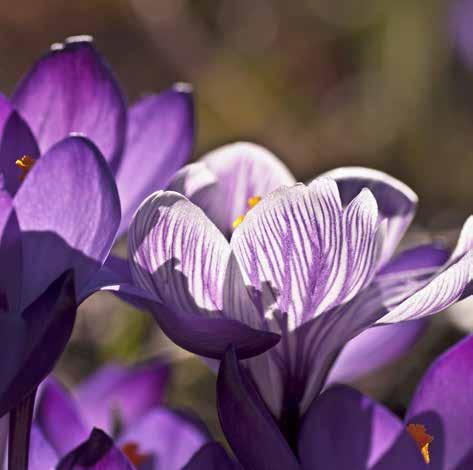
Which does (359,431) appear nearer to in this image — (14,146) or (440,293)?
(440,293)

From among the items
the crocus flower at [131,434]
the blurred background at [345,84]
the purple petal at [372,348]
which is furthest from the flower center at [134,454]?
the blurred background at [345,84]

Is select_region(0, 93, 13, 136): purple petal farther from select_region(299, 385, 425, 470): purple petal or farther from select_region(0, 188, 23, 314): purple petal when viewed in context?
select_region(299, 385, 425, 470): purple petal

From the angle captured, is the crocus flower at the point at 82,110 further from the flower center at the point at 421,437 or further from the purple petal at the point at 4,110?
the flower center at the point at 421,437

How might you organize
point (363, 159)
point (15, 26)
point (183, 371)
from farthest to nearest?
point (15, 26)
point (363, 159)
point (183, 371)

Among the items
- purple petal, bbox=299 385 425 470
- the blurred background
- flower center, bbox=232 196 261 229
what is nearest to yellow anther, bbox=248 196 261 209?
flower center, bbox=232 196 261 229

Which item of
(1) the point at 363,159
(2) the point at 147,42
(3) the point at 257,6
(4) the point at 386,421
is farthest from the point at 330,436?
(2) the point at 147,42

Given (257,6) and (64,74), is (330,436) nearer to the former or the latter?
(64,74)

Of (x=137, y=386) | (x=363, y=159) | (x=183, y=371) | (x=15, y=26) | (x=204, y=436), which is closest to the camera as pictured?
(x=204, y=436)

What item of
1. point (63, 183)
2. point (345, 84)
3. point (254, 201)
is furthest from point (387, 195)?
point (345, 84)
